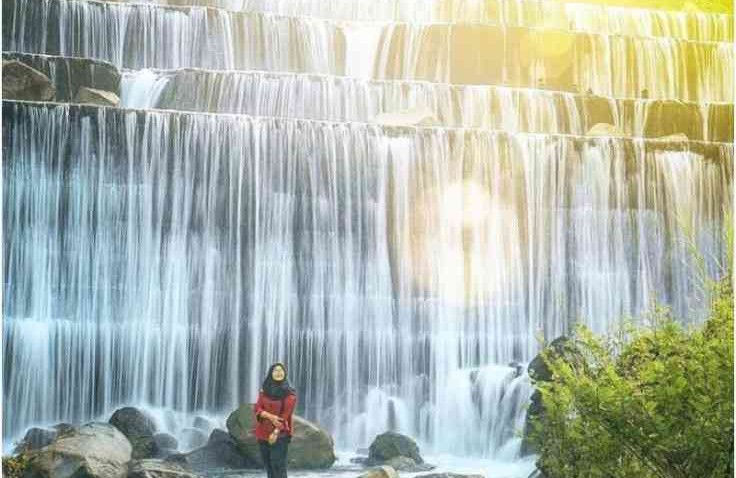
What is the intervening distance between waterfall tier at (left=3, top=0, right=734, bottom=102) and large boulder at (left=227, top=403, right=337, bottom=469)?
158 cm

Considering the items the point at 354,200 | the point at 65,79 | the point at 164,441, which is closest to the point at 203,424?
the point at 164,441

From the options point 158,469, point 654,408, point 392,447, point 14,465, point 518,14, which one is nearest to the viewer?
point 654,408

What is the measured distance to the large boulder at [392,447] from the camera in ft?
15.2

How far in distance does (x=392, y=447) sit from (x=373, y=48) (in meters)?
1.80

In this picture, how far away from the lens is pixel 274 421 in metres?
4.51

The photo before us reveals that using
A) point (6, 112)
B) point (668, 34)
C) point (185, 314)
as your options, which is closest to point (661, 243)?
point (668, 34)

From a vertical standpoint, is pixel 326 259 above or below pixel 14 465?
above

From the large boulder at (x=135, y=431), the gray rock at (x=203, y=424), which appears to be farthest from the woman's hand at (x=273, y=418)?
the large boulder at (x=135, y=431)

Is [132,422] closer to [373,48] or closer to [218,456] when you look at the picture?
[218,456]

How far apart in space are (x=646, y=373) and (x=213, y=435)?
182 cm

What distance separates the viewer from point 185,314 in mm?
4609

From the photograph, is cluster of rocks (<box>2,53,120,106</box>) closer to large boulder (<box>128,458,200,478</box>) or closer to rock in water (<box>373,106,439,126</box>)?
rock in water (<box>373,106,439,126</box>)

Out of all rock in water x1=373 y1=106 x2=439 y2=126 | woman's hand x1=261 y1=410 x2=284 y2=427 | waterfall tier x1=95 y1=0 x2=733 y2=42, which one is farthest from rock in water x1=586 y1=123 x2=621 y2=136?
woman's hand x1=261 y1=410 x2=284 y2=427

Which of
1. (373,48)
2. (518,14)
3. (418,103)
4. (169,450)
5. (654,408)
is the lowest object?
(169,450)
